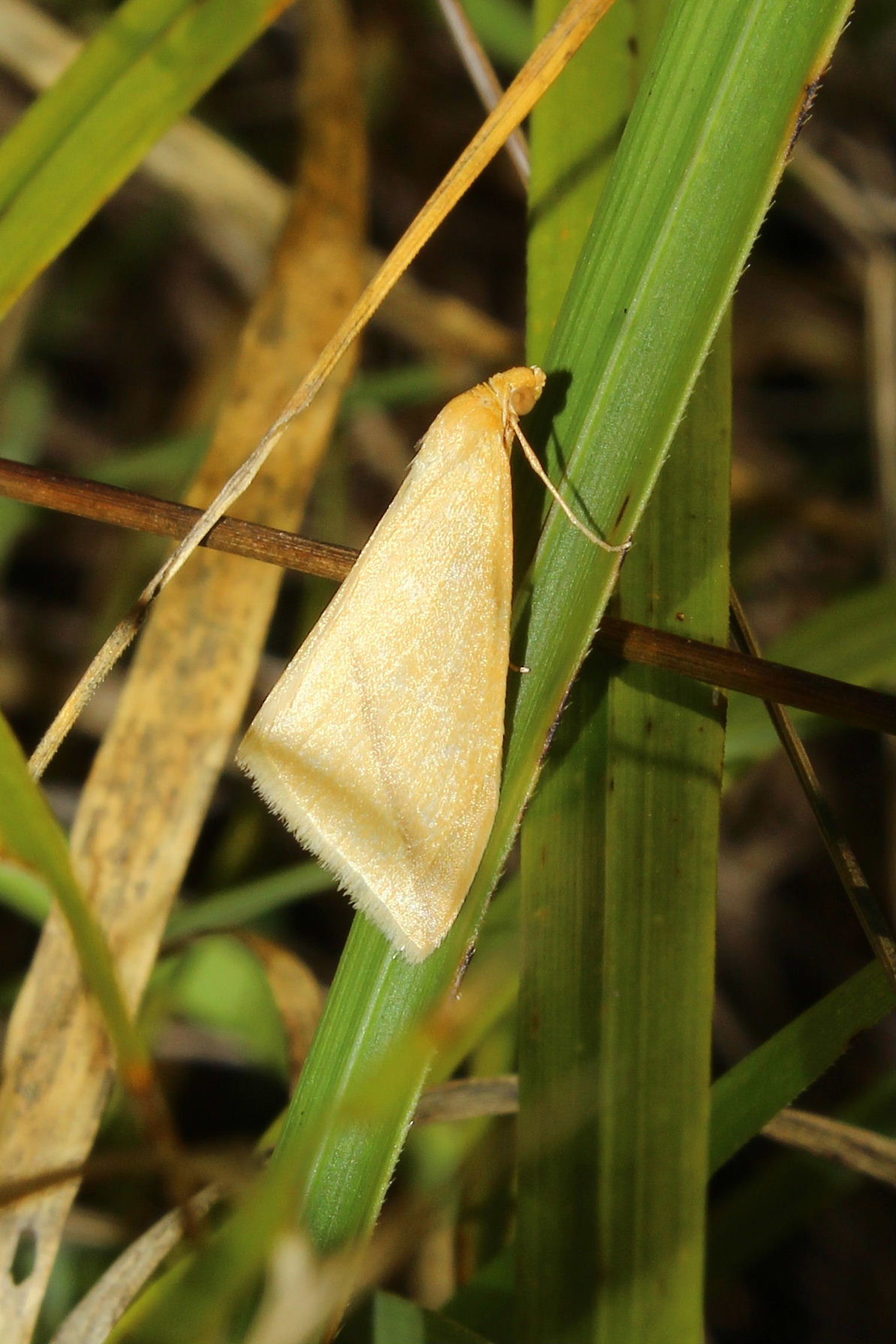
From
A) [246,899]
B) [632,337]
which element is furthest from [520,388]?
[246,899]

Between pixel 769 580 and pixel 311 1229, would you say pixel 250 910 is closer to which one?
pixel 311 1229

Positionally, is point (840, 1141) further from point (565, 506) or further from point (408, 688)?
point (565, 506)

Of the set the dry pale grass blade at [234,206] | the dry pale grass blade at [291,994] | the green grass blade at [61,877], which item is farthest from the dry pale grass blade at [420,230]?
the dry pale grass blade at [234,206]

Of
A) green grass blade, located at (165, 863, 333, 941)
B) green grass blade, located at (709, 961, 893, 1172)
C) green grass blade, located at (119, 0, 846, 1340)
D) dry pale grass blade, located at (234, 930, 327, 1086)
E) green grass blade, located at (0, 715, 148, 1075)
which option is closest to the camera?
green grass blade, located at (0, 715, 148, 1075)

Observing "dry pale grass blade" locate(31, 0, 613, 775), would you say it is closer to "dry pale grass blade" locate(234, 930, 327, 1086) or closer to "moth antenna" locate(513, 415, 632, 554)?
"moth antenna" locate(513, 415, 632, 554)

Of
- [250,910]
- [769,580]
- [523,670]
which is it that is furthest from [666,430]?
[769,580]

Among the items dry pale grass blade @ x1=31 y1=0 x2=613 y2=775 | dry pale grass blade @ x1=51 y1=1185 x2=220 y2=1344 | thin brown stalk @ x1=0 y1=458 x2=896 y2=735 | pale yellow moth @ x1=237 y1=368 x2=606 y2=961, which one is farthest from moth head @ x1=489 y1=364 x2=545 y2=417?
dry pale grass blade @ x1=51 y1=1185 x2=220 y2=1344
